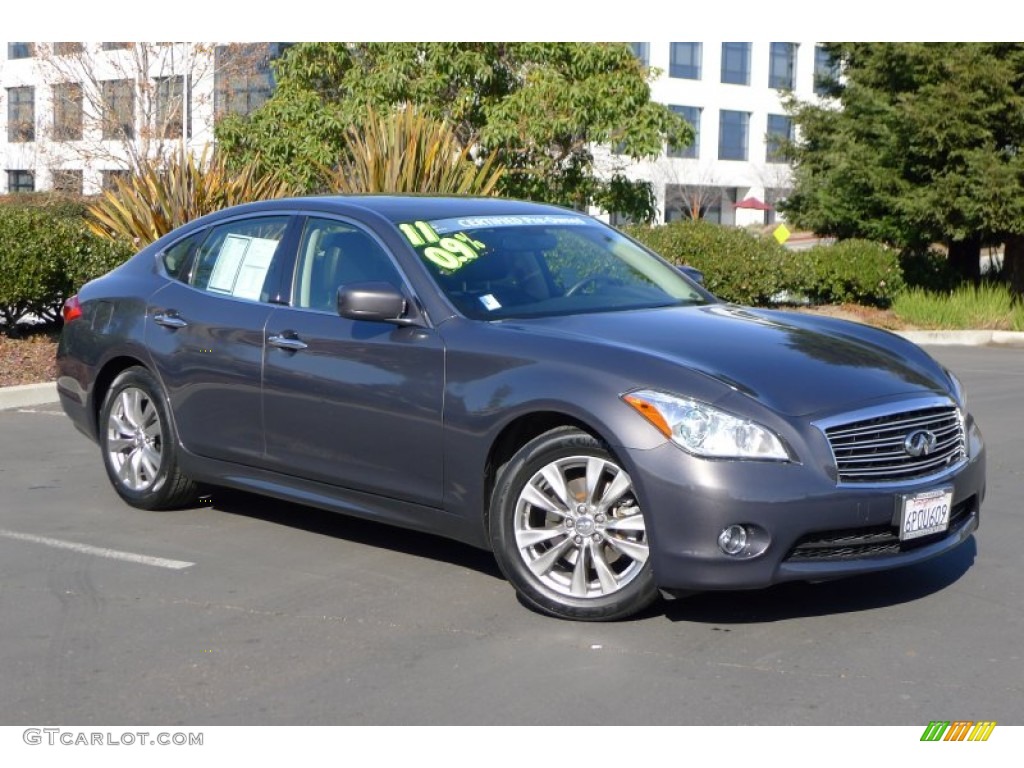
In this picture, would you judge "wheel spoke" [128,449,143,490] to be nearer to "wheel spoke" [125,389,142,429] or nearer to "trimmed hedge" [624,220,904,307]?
"wheel spoke" [125,389,142,429]

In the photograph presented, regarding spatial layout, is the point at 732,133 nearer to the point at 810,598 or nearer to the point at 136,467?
the point at 136,467

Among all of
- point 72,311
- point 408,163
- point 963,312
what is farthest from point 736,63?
point 72,311

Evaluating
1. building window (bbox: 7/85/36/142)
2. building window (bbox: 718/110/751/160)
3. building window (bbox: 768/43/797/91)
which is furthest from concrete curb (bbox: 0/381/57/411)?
building window (bbox: 768/43/797/91)

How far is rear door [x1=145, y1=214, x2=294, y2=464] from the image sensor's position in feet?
23.1

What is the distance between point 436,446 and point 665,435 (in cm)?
113

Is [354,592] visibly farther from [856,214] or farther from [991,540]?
[856,214]

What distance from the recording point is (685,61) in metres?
67.8

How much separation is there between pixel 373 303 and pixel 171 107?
90.0 ft

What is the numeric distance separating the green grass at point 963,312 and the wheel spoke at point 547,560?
16110 mm

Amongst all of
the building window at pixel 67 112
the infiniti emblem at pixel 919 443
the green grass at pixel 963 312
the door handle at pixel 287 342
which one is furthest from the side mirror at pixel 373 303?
the building window at pixel 67 112

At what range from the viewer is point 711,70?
227 feet

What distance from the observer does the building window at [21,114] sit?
1471 inches

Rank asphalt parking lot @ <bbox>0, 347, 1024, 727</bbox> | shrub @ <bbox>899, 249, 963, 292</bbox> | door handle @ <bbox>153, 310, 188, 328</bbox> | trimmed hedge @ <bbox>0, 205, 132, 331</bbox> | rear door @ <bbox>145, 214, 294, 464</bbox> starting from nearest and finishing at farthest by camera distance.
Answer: asphalt parking lot @ <bbox>0, 347, 1024, 727</bbox> → rear door @ <bbox>145, 214, 294, 464</bbox> → door handle @ <bbox>153, 310, 188, 328</bbox> → trimmed hedge @ <bbox>0, 205, 132, 331</bbox> → shrub @ <bbox>899, 249, 963, 292</bbox>

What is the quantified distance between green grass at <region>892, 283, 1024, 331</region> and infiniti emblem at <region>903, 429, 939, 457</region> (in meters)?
15.7
